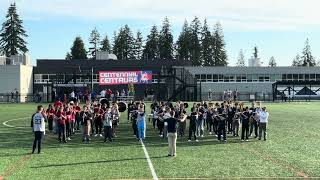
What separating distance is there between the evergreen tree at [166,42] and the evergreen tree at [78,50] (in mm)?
19562

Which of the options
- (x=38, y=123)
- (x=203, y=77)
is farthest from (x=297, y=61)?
(x=38, y=123)

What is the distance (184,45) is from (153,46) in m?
8.25

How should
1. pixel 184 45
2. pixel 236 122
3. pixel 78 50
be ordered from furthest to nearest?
pixel 184 45
pixel 78 50
pixel 236 122

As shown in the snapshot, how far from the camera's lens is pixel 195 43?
140375mm

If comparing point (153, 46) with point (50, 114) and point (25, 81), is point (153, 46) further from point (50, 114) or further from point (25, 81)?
point (50, 114)

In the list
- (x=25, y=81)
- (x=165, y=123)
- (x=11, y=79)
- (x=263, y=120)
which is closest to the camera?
(x=165, y=123)

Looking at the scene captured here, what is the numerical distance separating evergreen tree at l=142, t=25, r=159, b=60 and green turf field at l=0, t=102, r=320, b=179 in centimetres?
11431

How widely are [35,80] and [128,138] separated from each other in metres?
70.4

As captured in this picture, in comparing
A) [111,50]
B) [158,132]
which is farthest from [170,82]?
[111,50]

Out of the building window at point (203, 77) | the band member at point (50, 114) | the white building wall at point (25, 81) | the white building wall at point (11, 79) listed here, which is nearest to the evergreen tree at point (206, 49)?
the building window at point (203, 77)

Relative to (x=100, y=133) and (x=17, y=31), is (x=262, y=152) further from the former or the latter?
(x=17, y=31)

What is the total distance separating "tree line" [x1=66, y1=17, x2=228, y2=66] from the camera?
140m

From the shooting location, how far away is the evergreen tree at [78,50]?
13500 cm

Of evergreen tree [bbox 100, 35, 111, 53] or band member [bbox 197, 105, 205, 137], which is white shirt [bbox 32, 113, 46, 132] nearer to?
band member [bbox 197, 105, 205, 137]
